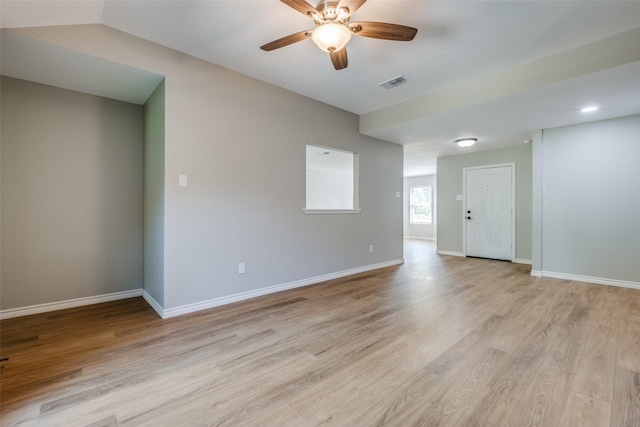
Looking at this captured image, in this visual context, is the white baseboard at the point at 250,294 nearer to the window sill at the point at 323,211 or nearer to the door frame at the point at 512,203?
the window sill at the point at 323,211

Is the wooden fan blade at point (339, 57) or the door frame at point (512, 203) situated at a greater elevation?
the wooden fan blade at point (339, 57)

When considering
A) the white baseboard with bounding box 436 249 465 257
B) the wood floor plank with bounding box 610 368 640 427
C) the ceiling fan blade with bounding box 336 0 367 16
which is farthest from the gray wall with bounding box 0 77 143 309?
the white baseboard with bounding box 436 249 465 257

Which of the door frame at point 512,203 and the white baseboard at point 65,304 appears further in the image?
the door frame at point 512,203

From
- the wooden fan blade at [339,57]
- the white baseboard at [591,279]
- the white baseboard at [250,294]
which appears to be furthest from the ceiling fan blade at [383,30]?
the white baseboard at [591,279]

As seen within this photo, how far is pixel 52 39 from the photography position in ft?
7.32

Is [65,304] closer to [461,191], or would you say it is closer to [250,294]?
[250,294]

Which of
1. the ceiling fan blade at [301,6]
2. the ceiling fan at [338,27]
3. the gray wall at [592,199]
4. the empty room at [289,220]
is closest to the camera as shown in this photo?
the empty room at [289,220]

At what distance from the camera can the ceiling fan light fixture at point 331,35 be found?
6.52 ft

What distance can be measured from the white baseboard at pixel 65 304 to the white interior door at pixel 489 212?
6.56m

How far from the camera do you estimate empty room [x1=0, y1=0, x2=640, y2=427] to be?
5.58ft

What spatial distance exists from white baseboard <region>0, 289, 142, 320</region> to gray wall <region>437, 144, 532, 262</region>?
6408 mm

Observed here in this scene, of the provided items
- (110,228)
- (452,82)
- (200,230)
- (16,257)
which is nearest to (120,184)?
(110,228)

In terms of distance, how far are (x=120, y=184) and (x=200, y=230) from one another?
144 cm

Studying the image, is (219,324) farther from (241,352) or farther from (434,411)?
(434,411)
